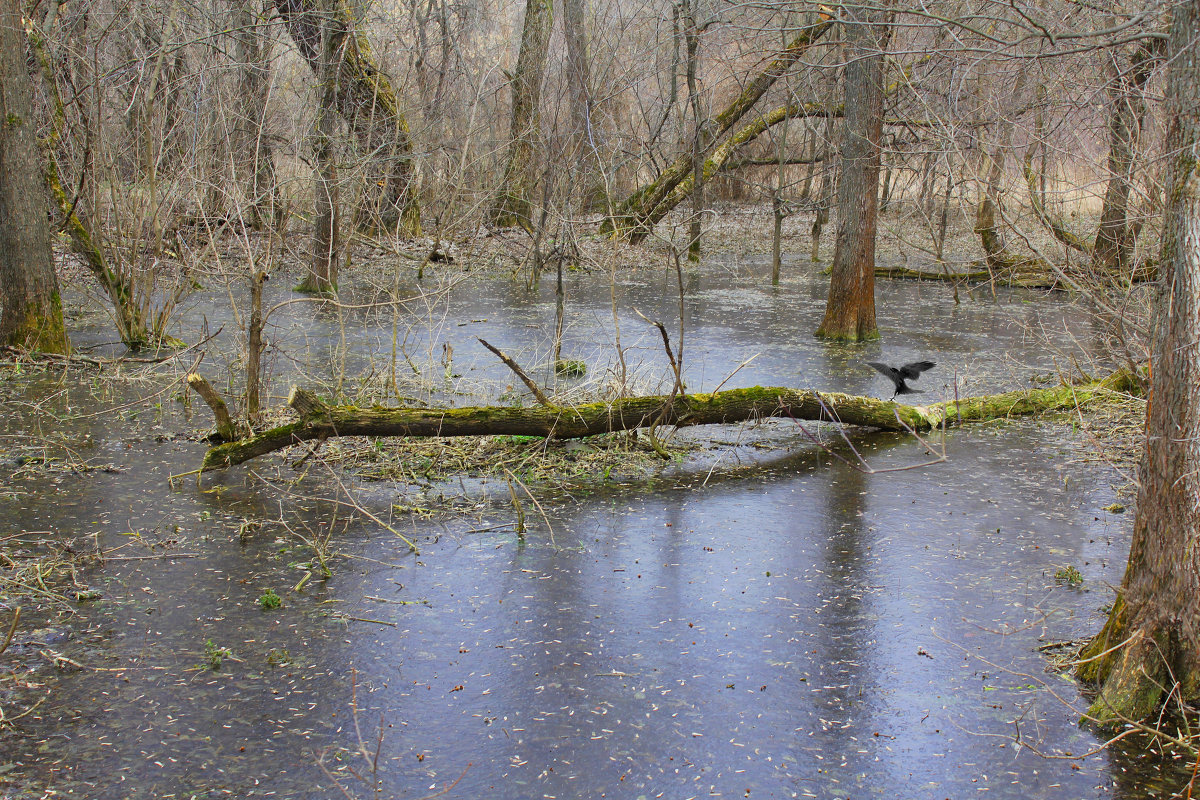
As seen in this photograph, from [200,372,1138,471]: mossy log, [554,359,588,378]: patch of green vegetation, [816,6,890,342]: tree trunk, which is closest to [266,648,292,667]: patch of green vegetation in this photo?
[200,372,1138,471]: mossy log

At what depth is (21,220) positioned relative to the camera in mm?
9922

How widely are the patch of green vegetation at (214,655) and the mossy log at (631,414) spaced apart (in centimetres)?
237

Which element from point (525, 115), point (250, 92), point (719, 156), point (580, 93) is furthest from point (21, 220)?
point (719, 156)

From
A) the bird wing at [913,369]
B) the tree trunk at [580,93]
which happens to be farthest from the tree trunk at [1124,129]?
the tree trunk at [580,93]

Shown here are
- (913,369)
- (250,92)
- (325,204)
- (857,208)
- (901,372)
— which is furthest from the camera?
(325,204)

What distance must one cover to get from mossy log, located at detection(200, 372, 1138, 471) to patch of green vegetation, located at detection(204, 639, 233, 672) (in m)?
2.37

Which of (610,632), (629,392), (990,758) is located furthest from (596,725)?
(629,392)

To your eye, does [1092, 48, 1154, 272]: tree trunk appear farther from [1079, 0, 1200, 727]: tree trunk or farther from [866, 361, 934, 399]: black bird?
[866, 361, 934, 399]: black bird

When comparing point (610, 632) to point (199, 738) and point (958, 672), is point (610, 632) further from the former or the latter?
point (199, 738)

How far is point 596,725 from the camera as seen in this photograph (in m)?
3.97

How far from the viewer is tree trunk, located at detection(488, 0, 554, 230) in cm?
1912

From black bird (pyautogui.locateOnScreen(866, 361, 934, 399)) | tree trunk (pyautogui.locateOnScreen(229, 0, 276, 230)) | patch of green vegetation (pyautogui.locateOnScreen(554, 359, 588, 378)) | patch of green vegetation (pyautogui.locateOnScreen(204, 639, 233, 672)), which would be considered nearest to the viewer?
patch of green vegetation (pyautogui.locateOnScreen(204, 639, 233, 672))

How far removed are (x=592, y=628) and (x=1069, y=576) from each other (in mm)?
2709

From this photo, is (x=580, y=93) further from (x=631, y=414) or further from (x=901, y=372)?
(x=631, y=414)
